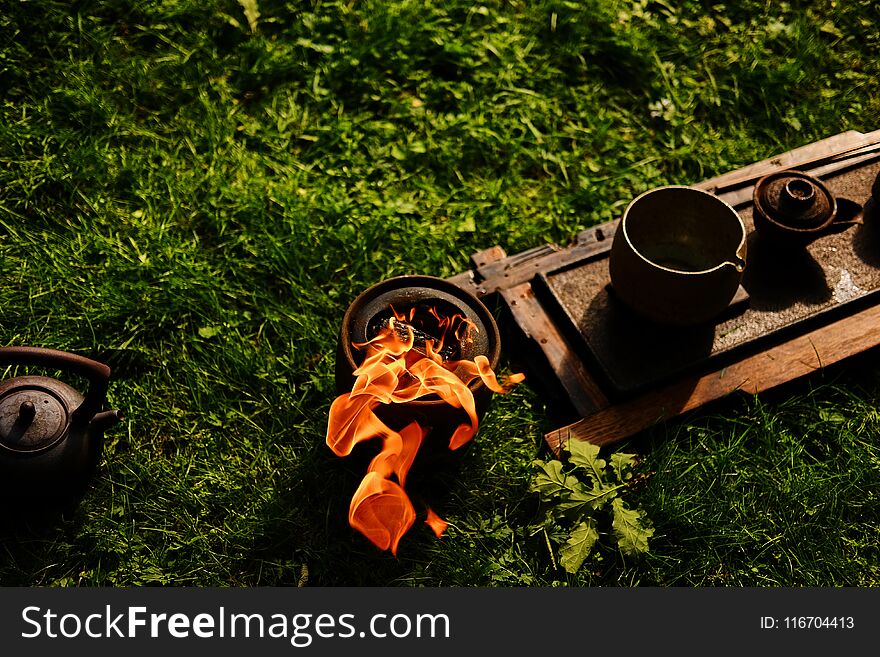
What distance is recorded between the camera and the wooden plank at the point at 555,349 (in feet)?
12.0

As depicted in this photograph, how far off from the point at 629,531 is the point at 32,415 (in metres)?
2.18

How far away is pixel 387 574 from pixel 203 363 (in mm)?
1179

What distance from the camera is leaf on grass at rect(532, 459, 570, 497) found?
3463 mm

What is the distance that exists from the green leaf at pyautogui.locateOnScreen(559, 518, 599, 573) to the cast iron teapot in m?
1.73

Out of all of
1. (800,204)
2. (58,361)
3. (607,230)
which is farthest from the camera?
(607,230)

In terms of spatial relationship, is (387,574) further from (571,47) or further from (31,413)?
(571,47)

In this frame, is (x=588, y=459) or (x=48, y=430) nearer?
(x=48, y=430)

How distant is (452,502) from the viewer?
3588 mm

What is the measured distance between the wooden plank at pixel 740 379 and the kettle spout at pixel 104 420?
1638mm

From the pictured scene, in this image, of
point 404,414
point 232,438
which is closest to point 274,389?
point 232,438

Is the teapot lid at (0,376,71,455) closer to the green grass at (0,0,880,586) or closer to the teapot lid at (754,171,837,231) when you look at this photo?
the green grass at (0,0,880,586)

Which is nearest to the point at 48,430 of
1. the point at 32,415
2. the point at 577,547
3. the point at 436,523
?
the point at 32,415

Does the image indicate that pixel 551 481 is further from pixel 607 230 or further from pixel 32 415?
pixel 32 415

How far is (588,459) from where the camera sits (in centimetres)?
347
